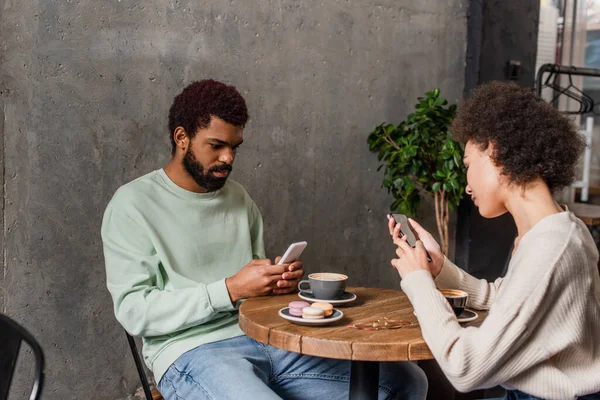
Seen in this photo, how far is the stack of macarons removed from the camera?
174 centimetres

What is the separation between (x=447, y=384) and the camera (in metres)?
2.96

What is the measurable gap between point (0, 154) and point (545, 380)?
2.02m

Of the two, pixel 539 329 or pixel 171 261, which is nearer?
pixel 539 329

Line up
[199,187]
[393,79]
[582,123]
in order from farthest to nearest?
[582,123], [393,79], [199,187]

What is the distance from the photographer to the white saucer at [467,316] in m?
1.78

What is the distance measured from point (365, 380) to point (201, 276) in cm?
67

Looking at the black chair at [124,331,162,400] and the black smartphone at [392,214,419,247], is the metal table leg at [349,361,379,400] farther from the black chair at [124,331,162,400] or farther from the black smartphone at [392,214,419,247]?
the black chair at [124,331,162,400]

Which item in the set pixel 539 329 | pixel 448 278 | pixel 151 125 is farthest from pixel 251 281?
pixel 151 125

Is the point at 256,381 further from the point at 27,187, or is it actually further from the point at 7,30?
the point at 7,30

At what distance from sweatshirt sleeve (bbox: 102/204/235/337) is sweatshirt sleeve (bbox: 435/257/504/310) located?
656 mm

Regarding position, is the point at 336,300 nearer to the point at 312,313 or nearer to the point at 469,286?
the point at 312,313

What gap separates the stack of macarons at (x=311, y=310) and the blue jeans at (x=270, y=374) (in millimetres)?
233

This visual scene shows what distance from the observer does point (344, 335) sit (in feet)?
5.40

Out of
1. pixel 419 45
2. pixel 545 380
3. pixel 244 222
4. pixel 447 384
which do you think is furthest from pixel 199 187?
pixel 419 45
